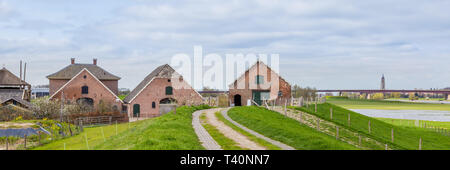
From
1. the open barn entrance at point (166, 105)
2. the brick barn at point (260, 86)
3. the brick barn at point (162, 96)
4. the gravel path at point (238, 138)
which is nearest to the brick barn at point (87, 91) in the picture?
the brick barn at point (162, 96)

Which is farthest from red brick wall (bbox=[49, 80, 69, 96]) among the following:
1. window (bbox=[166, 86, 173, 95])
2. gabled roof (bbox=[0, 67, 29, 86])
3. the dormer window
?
the dormer window

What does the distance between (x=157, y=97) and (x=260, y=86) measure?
665 inches

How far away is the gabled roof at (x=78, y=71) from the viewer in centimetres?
6844

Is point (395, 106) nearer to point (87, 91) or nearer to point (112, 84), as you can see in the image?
point (112, 84)

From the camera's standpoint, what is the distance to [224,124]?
3070 centimetres

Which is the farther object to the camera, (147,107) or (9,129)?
(147,107)

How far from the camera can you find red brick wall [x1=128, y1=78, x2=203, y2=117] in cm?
6272

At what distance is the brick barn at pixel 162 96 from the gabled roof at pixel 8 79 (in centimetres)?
2506

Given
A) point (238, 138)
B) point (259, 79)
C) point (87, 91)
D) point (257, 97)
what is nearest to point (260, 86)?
point (259, 79)

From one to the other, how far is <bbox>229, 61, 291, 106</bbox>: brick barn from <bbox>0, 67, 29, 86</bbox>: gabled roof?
41923mm
